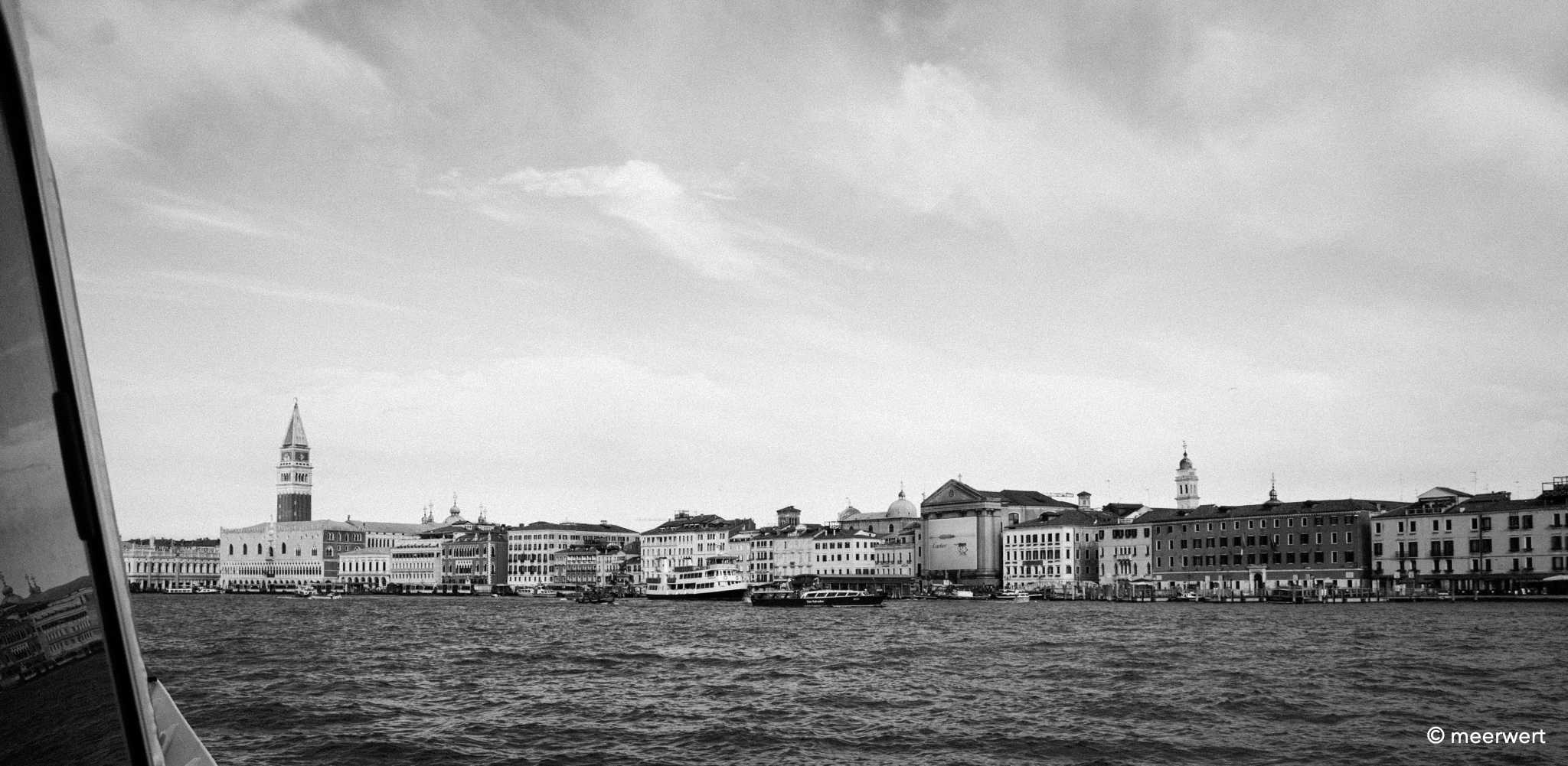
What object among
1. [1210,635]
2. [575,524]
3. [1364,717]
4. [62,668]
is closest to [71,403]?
[62,668]

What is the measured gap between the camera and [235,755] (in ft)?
59.3

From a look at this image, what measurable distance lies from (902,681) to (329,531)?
459 ft

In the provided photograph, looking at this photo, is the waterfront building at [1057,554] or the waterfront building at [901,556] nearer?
the waterfront building at [1057,554]

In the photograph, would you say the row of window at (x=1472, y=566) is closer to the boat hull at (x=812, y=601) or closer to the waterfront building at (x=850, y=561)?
the boat hull at (x=812, y=601)

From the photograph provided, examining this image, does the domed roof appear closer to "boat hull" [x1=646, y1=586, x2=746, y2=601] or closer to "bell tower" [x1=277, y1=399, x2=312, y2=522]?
"boat hull" [x1=646, y1=586, x2=746, y2=601]

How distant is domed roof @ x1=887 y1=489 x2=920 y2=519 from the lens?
128250 mm

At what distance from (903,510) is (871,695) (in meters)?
104

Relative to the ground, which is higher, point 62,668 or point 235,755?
point 62,668

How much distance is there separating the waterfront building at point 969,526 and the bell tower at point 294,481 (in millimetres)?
90743

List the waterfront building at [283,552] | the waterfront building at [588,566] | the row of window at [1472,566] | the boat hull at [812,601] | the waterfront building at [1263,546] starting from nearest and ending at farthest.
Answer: the row of window at [1472,566]
the boat hull at [812,601]
the waterfront building at [1263,546]
the waterfront building at [588,566]
the waterfront building at [283,552]

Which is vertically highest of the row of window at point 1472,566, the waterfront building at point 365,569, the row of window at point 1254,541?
the row of window at point 1254,541

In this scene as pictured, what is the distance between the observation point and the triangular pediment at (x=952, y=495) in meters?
114

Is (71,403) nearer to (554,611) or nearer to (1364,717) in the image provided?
(1364,717)

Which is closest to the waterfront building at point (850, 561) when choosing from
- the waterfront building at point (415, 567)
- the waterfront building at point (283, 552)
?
the waterfront building at point (415, 567)
